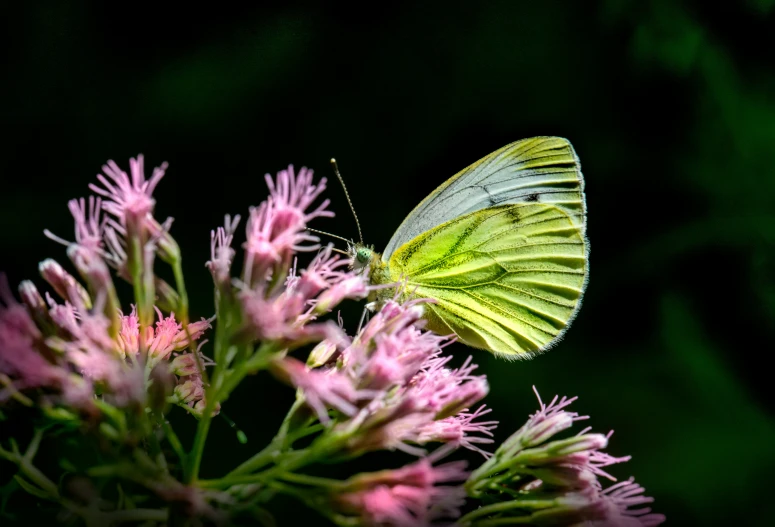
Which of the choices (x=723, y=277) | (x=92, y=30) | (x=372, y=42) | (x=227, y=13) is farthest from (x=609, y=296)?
(x=92, y=30)

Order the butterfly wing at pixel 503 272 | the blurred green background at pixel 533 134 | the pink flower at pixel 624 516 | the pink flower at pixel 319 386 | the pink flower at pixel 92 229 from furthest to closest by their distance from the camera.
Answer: the blurred green background at pixel 533 134
the butterfly wing at pixel 503 272
the pink flower at pixel 624 516
the pink flower at pixel 92 229
the pink flower at pixel 319 386

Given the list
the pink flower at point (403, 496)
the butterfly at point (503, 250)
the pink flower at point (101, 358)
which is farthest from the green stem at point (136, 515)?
the butterfly at point (503, 250)

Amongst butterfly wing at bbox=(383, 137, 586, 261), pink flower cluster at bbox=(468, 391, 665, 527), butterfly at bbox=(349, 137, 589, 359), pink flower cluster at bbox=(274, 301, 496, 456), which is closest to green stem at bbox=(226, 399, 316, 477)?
pink flower cluster at bbox=(274, 301, 496, 456)

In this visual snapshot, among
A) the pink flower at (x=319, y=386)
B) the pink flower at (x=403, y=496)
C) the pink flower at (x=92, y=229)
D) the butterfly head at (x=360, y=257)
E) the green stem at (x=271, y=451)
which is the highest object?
the pink flower at (x=92, y=229)

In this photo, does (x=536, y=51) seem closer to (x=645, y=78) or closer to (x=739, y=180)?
(x=645, y=78)

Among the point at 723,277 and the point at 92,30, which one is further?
the point at 723,277

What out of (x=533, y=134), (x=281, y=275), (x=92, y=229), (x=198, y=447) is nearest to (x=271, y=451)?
(x=198, y=447)

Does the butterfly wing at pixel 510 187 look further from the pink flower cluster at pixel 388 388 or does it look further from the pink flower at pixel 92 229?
the pink flower at pixel 92 229

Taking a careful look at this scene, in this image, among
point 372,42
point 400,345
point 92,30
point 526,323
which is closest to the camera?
point 400,345
